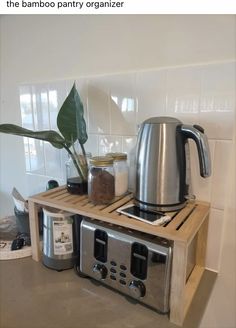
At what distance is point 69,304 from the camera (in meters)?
0.58

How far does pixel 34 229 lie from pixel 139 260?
1.20 feet

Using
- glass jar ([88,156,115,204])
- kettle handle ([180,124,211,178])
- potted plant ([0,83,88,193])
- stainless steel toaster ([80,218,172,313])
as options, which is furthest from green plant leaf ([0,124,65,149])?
kettle handle ([180,124,211,178])

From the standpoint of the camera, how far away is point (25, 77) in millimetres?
1071

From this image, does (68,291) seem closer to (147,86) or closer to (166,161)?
(166,161)

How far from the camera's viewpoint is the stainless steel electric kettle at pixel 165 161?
597mm

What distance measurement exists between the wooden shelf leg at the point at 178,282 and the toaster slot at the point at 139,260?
67 millimetres

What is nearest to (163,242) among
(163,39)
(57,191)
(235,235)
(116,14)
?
(235,235)

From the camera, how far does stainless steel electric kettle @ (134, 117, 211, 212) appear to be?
1.96 feet

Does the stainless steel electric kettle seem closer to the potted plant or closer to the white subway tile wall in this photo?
the white subway tile wall

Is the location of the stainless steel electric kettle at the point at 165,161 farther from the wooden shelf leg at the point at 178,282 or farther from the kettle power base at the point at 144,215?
the wooden shelf leg at the point at 178,282

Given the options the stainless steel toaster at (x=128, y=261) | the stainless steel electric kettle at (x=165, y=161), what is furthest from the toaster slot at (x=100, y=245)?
the stainless steel electric kettle at (x=165, y=161)

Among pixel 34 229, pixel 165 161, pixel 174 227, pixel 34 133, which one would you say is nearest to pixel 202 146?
pixel 165 161

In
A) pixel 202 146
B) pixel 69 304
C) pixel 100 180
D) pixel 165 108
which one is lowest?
pixel 69 304

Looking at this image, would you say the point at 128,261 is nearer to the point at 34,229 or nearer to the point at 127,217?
the point at 127,217
